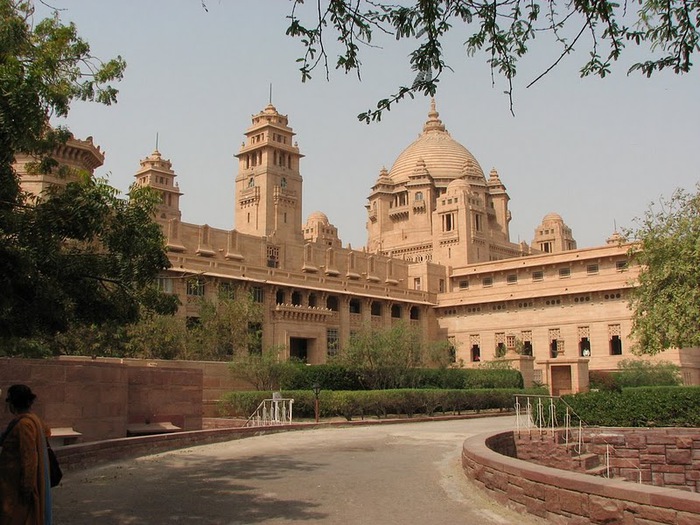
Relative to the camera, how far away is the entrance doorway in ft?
160

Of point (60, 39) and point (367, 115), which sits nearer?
point (367, 115)

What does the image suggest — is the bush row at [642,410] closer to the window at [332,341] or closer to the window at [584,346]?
the window at [332,341]

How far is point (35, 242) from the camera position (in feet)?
31.7

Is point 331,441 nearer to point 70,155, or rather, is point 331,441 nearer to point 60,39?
point 60,39

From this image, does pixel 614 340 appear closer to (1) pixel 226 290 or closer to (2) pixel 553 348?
(2) pixel 553 348

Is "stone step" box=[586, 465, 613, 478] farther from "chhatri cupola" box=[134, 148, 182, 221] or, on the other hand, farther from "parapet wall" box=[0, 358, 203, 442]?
"chhatri cupola" box=[134, 148, 182, 221]

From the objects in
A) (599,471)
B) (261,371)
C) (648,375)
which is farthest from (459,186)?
(599,471)

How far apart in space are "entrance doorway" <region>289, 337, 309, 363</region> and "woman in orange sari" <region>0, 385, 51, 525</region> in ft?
→ 140

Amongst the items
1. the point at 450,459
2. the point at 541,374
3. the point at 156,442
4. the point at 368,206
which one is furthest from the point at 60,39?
the point at 368,206

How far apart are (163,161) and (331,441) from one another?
6829 cm

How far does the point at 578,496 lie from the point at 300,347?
42.3m

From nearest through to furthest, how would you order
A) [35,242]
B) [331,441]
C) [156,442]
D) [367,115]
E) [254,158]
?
[367,115], [35,242], [156,442], [331,441], [254,158]

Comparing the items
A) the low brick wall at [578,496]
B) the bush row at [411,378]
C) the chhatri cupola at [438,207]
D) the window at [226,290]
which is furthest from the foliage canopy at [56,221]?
the chhatri cupola at [438,207]

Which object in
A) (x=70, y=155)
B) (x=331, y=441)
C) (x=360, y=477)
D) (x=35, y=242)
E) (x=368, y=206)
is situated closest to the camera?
(x=35, y=242)
